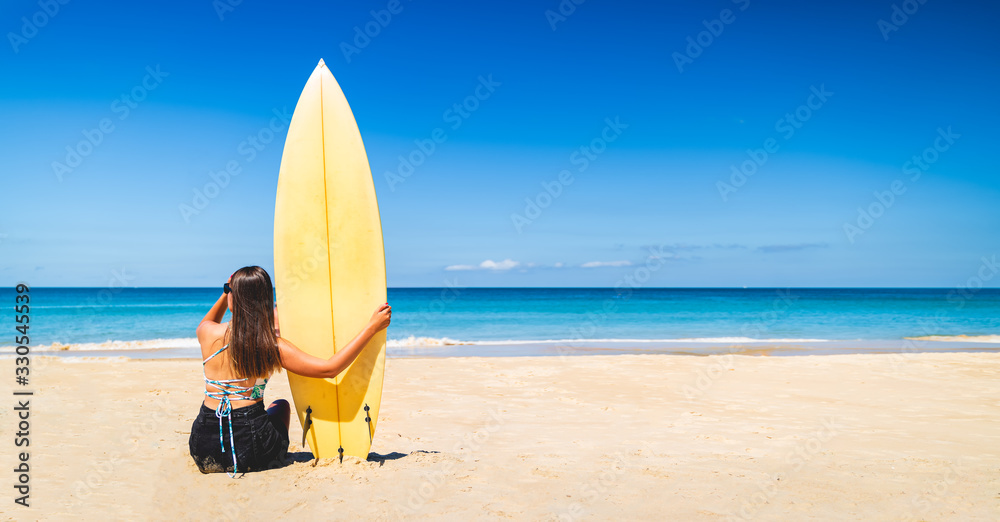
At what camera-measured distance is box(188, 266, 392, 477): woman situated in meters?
2.83

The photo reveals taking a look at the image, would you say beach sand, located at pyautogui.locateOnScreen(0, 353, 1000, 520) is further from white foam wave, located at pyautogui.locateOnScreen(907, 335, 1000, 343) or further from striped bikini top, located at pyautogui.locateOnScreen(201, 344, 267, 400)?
white foam wave, located at pyautogui.locateOnScreen(907, 335, 1000, 343)

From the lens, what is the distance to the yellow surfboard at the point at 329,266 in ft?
11.2

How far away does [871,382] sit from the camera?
7660 millimetres

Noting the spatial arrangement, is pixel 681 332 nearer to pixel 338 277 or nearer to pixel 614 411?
pixel 614 411

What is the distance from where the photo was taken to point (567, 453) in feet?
13.5

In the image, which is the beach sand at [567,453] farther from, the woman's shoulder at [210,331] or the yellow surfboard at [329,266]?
the woman's shoulder at [210,331]

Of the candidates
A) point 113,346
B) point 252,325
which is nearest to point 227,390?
point 252,325

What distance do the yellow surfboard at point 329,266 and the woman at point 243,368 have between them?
37 centimetres

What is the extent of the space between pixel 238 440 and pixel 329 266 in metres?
1.06

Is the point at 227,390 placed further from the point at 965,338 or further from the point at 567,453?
the point at 965,338

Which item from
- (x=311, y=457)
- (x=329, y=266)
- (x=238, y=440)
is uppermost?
(x=329, y=266)

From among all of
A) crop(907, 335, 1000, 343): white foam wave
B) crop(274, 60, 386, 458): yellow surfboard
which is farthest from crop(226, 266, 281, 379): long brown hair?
crop(907, 335, 1000, 343): white foam wave

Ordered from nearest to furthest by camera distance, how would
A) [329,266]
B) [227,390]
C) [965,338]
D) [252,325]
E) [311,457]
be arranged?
[252,325] < [227,390] < [329,266] < [311,457] < [965,338]

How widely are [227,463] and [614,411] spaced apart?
3.79m
